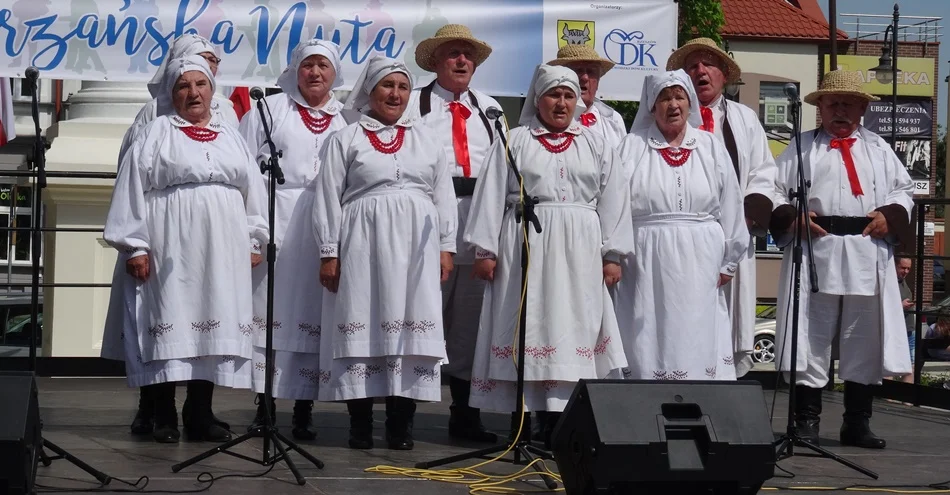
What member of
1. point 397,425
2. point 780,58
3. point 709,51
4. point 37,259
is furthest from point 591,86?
point 780,58

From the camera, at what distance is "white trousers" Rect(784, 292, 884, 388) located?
7.58 metres

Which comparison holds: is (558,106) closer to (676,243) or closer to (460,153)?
(460,153)

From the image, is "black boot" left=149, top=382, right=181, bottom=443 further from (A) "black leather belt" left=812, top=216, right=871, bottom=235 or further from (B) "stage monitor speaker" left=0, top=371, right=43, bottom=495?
(A) "black leather belt" left=812, top=216, right=871, bottom=235

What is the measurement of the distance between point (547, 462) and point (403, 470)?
787mm

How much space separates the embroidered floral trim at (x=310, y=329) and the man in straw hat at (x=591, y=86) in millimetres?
1921

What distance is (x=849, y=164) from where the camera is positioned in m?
7.58

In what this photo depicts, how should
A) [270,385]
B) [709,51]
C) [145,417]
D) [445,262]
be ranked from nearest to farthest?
[270,385], [445,262], [145,417], [709,51]

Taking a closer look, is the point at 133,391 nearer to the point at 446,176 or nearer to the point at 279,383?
the point at 279,383

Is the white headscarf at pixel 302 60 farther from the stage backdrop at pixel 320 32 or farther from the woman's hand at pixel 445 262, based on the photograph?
the stage backdrop at pixel 320 32

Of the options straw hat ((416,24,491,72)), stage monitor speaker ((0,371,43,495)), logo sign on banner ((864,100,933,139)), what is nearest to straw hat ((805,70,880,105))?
straw hat ((416,24,491,72))

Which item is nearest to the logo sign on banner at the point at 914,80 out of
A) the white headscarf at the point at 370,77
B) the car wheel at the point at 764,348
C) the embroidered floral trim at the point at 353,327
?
the car wheel at the point at 764,348

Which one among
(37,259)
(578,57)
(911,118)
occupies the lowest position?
(37,259)

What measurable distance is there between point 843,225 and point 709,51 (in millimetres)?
1244

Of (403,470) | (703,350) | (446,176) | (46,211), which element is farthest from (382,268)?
(46,211)
